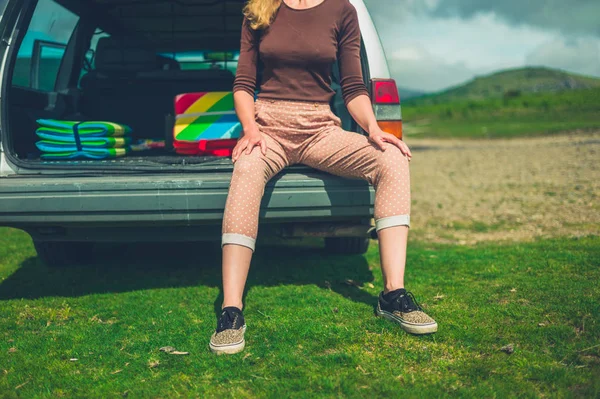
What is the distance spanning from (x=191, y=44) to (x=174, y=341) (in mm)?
3510

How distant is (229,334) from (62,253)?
6.96 ft

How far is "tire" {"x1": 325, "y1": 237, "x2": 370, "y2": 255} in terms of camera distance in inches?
165

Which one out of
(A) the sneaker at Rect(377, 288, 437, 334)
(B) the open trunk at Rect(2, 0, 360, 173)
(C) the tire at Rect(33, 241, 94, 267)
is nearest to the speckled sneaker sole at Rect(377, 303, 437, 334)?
(A) the sneaker at Rect(377, 288, 437, 334)

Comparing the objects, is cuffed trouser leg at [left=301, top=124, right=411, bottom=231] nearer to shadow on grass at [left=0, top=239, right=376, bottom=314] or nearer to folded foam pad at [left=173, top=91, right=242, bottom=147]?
shadow on grass at [left=0, top=239, right=376, bottom=314]

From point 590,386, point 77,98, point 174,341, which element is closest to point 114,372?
point 174,341

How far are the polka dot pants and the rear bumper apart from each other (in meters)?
0.11

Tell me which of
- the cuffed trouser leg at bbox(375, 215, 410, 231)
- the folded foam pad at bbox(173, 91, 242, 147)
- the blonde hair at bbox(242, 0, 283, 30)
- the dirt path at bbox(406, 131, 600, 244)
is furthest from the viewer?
the dirt path at bbox(406, 131, 600, 244)

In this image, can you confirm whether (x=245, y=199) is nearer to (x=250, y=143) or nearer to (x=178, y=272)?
(x=250, y=143)

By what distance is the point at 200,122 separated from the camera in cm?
368

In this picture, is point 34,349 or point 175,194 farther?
point 175,194

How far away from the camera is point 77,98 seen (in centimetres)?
459

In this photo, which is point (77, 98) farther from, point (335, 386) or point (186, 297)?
point (335, 386)

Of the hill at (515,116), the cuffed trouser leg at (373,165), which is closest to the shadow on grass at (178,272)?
the cuffed trouser leg at (373,165)

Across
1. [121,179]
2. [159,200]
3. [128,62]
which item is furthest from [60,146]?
[128,62]
